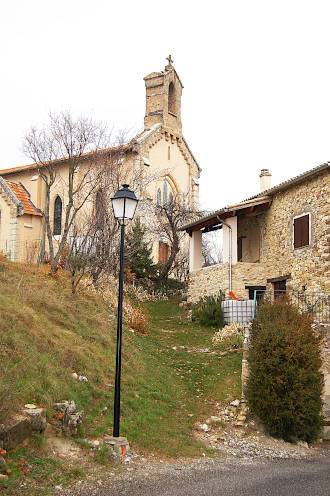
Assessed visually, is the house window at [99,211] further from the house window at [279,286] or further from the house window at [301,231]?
the house window at [301,231]

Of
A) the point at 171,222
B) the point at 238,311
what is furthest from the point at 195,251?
the point at 238,311

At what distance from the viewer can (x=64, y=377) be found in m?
9.79

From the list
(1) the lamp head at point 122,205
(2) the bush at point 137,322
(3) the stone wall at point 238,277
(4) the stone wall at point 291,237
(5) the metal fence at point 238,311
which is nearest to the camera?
(1) the lamp head at point 122,205

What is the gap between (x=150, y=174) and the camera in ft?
99.9

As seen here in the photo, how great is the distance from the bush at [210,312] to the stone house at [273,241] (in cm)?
63

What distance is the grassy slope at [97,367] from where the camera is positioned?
9172 millimetres

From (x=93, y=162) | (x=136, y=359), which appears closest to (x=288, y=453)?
(x=136, y=359)

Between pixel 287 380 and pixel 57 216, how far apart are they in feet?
77.8

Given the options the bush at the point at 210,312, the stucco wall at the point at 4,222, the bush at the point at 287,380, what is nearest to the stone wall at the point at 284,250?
the bush at the point at 210,312

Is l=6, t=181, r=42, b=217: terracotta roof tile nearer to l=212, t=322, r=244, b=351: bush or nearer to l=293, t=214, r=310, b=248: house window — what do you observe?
l=212, t=322, r=244, b=351: bush

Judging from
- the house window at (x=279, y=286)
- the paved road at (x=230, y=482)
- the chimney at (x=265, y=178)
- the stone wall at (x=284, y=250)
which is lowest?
the paved road at (x=230, y=482)

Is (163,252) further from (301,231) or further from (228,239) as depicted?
(301,231)

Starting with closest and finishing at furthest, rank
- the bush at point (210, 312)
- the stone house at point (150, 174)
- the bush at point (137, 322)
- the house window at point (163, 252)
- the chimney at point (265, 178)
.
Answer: the bush at point (137, 322) < the bush at point (210, 312) < the chimney at point (265, 178) < the stone house at point (150, 174) < the house window at point (163, 252)

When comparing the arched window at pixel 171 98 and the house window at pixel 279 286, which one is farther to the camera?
the arched window at pixel 171 98
